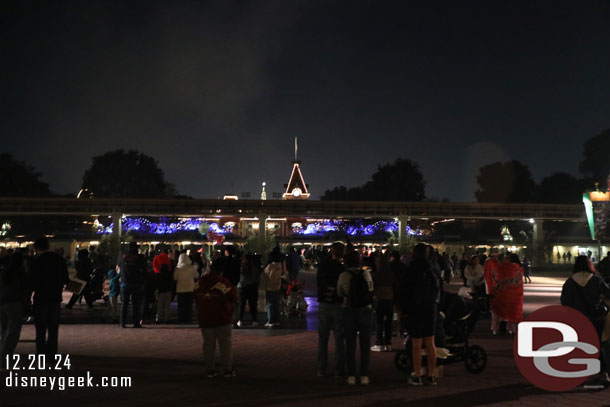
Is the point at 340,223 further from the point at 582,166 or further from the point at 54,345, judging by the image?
the point at 54,345

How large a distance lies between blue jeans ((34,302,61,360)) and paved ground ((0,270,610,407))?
0.53 meters

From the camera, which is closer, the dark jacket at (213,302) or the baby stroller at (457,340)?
the dark jacket at (213,302)

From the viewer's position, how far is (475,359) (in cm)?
828

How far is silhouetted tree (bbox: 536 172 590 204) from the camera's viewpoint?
82938mm

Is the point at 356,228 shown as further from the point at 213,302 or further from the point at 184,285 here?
the point at 213,302

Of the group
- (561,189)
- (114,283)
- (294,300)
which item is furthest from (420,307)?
(561,189)

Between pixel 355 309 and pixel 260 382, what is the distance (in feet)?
4.96

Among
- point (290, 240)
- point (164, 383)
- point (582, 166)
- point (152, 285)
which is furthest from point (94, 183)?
point (164, 383)

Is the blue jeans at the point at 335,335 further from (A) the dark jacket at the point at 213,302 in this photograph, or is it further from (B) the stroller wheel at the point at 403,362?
(A) the dark jacket at the point at 213,302

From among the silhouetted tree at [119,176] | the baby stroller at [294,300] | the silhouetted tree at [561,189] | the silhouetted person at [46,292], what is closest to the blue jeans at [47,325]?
the silhouetted person at [46,292]

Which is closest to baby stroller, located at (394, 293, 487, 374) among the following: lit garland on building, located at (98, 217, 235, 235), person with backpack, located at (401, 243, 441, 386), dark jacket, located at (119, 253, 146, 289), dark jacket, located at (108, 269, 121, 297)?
person with backpack, located at (401, 243, 441, 386)

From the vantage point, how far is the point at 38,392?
6922 millimetres

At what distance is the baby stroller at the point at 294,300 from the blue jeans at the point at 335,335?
19.5 feet

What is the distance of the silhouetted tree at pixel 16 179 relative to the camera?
234ft
